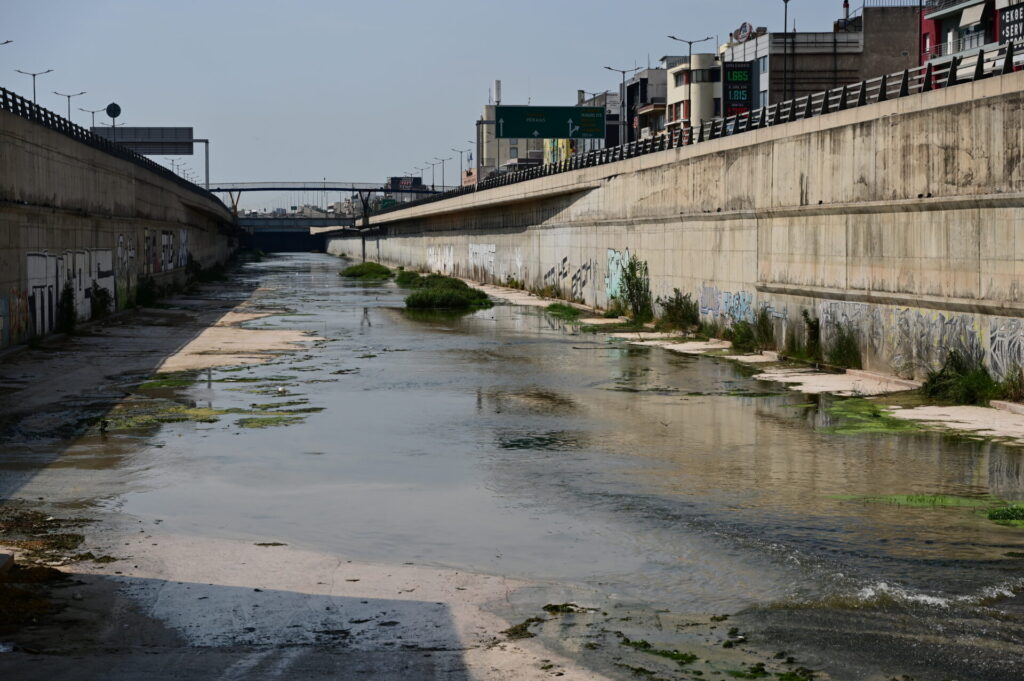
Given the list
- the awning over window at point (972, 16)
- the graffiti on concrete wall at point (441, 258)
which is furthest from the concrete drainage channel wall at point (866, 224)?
the graffiti on concrete wall at point (441, 258)

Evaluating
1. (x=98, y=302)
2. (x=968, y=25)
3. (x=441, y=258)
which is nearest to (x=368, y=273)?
(x=441, y=258)

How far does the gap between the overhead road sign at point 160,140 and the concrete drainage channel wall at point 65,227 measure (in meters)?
99.9

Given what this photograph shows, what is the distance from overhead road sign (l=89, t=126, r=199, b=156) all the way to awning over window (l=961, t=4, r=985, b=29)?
4545 inches

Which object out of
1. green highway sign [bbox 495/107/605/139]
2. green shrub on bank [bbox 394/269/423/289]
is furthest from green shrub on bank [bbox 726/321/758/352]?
green highway sign [bbox 495/107/605/139]

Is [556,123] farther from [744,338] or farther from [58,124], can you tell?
[744,338]

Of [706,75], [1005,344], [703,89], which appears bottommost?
[1005,344]

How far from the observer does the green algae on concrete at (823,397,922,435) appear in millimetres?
20188

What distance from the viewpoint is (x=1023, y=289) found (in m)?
21.4

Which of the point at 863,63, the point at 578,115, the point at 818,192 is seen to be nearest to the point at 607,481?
the point at 818,192

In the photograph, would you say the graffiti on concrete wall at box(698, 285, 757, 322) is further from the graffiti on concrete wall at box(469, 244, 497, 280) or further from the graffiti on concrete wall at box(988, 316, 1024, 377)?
the graffiti on concrete wall at box(469, 244, 497, 280)

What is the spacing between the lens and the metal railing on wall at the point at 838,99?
27781mm

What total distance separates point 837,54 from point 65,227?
73.4 m

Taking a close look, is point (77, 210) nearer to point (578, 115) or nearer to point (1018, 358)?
point (1018, 358)

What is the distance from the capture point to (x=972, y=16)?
7138cm
